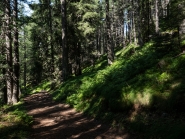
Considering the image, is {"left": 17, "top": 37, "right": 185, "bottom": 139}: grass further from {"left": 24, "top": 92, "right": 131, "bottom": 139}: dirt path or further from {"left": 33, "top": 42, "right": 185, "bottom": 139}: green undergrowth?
{"left": 24, "top": 92, "right": 131, "bottom": 139}: dirt path

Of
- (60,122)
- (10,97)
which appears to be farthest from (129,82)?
(10,97)

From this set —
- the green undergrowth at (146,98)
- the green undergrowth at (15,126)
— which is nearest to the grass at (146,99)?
the green undergrowth at (146,98)

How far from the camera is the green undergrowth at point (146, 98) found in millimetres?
6598

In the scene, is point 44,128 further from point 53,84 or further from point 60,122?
point 53,84

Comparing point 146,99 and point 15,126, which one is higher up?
point 146,99

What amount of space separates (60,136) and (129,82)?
400 centimetres

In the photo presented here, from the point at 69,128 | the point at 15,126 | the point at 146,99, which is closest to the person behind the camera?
the point at 146,99

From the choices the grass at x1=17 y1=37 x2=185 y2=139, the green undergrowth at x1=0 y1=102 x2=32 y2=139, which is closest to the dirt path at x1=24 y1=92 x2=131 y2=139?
the green undergrowth at x1=0 y1=102 x2=32 y2=139

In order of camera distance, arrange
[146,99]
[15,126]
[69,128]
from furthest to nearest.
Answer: [69,128] → [15,126] → [146,99]

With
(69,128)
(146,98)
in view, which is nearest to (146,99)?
(146,98)

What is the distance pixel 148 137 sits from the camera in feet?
20.4

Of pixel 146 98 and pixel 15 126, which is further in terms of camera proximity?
pixel 15 126

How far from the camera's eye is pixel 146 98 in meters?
7.85

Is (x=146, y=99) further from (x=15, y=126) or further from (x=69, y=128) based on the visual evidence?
(x=15, y=126)
